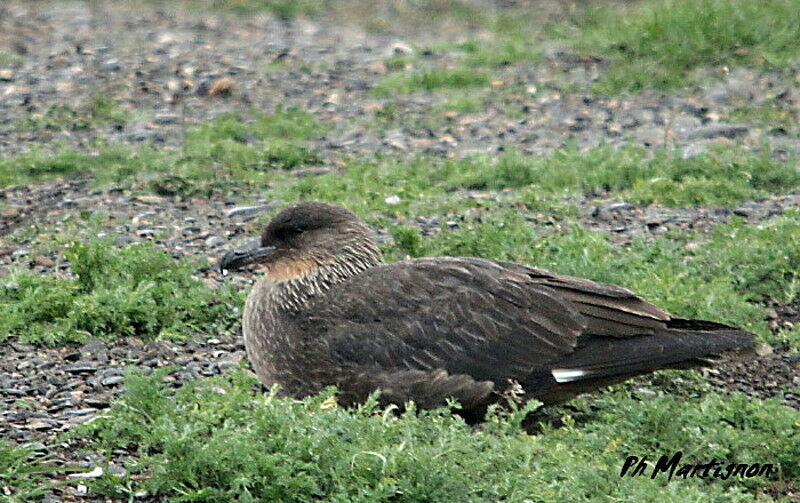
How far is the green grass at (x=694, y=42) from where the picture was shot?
12.5m

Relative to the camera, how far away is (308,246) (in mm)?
6801

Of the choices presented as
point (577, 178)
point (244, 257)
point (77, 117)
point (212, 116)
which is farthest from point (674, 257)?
point (77, 117)

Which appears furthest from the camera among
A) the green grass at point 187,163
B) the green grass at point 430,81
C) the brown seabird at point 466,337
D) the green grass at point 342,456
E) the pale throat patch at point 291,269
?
the green grass at point 430,81

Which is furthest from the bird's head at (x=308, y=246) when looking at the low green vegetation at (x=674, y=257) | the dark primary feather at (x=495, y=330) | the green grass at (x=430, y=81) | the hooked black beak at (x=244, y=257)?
the green grass at (x=430, y=81)

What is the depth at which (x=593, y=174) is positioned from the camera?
9.88m

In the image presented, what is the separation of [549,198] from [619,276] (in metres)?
1.75

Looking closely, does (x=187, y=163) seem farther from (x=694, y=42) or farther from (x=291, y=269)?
(x=694, y=42)

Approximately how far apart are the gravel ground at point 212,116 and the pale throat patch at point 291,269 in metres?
0.51

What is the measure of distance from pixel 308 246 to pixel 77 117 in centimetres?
555

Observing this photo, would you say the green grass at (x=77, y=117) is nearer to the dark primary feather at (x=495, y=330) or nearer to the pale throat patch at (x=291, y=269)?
the pale throat patch at (x=291, y=269)

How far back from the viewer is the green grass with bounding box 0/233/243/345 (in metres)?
7.02

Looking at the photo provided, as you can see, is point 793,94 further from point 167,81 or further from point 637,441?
A: point 637,441

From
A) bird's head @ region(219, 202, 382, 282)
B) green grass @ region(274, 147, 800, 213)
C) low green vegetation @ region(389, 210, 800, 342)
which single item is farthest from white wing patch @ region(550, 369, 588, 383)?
green grass @ region(274, 147, 800, 213)

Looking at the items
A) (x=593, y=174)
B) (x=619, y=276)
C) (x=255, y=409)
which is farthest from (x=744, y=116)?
(x=255, y=409)
